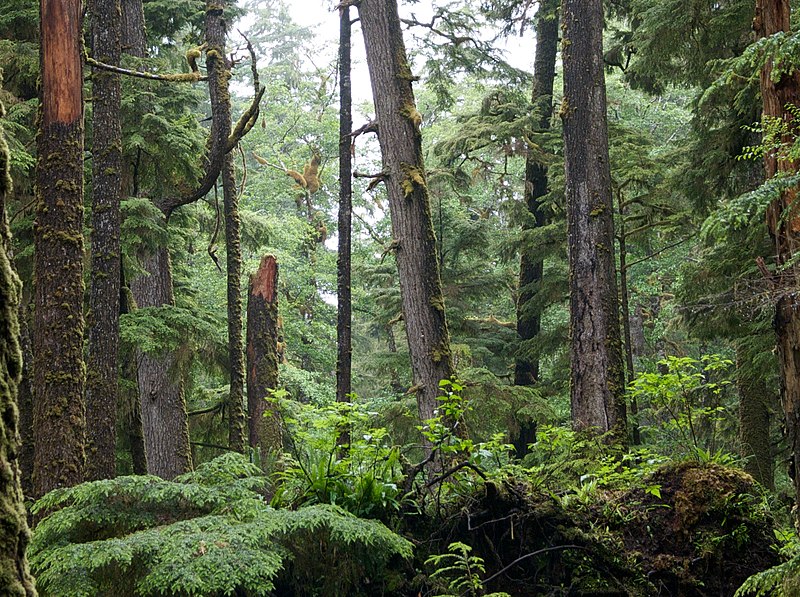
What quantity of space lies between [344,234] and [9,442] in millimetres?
9701

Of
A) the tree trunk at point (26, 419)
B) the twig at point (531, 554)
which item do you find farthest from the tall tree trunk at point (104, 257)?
the twig at point (531, 554)

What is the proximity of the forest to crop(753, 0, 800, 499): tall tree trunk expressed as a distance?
0.08 feet

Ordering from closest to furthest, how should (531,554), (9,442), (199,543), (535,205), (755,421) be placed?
(9,442) → (199,543) → (531,554) → (755,421) → (535,205)

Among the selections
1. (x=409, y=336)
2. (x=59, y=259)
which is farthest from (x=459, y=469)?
(x=409, y=336)

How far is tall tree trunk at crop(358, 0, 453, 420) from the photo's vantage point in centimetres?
892

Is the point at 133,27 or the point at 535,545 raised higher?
the point at 133,27

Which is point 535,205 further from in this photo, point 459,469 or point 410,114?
point 459,469

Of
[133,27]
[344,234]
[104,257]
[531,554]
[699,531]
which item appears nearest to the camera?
[531,554]

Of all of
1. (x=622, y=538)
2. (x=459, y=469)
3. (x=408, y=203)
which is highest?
(x=408, y=203)

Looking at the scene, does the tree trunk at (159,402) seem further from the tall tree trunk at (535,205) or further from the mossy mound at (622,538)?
the mossy mound at (622,538)

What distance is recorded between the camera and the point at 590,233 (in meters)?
9.12

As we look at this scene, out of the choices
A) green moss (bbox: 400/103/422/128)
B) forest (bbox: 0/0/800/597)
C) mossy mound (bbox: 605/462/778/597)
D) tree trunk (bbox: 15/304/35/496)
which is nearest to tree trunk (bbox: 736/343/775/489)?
forest (bbox: 0/0/800/597)

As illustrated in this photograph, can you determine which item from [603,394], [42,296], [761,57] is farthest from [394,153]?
[761,57]

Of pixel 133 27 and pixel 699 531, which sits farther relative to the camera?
pixel 133 27
